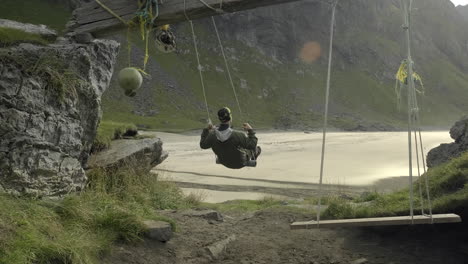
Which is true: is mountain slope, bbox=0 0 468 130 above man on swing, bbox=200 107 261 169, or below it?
above

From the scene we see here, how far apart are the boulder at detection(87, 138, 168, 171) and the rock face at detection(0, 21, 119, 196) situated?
1.10 m

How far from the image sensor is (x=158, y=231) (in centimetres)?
662

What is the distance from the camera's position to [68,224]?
579 centimetres

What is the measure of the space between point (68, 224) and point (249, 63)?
105475 millimetres

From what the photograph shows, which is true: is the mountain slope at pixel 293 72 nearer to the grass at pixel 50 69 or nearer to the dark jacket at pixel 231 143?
the grass at pixel 50 69

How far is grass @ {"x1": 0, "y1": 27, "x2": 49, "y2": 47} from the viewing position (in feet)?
23.5

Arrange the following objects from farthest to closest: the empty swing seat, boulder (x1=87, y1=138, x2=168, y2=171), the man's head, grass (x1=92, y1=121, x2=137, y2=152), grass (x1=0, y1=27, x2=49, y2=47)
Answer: grass (x1=92, y1=121, x2=137, y2=152) < boulder (x1=87, y1=138, x2=168, y2=171) < grass (x1=0, y1=27, x2=49, y2=47) < the man's head < the empty swing seat

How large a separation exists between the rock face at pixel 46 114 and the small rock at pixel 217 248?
2.62 metres

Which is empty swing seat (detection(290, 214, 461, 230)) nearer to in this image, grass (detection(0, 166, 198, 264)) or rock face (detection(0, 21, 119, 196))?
grass (detection(0, 166, 198, 264))

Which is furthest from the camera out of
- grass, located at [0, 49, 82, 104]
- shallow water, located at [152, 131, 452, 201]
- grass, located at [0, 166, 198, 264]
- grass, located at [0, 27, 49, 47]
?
shallow water, located at [152, 131, 452, 201]

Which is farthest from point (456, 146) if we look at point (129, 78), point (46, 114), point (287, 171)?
point (46, 114)

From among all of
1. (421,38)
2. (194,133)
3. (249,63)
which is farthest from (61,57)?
(421,38)

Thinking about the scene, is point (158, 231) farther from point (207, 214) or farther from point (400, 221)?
point (400, 221)

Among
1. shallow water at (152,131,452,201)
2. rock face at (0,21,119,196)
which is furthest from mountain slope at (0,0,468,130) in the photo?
rock face at (0,21,119,196)
